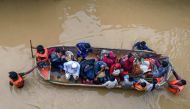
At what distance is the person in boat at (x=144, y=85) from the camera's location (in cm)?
890

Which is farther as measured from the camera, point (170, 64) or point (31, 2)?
point (31, 2)

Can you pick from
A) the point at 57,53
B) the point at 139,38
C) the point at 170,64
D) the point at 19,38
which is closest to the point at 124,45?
the point at 139,38

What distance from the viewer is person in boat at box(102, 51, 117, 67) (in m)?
9.15

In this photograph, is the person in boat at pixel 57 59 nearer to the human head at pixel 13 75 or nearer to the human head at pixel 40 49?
the human head at pixel 40 49

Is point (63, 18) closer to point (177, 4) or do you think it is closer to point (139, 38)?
point (139, 38)

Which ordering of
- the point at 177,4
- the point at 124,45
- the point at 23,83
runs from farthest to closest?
the point at 177,4
the point at 124,45
the point at 23,83

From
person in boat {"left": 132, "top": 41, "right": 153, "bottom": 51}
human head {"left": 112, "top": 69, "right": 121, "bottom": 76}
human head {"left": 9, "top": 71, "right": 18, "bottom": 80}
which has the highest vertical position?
person in boat {"left": 132, "top": 41, "right": 153, "bottom": 51}

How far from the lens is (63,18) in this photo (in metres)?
10.8

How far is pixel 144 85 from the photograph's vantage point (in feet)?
29.1

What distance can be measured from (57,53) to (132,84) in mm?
2209

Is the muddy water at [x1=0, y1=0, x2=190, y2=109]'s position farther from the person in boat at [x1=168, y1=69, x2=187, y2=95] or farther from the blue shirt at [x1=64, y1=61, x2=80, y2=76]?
the blue shirt at [x1=64, y1=61, x2=80, y2=76]

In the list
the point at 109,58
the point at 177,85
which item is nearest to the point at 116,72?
the point at 109,58

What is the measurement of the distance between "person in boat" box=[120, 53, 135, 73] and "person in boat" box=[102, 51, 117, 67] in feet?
0.72

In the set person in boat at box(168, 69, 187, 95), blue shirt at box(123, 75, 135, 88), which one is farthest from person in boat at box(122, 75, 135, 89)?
person in boat at box(168, 69, 187, 95)
